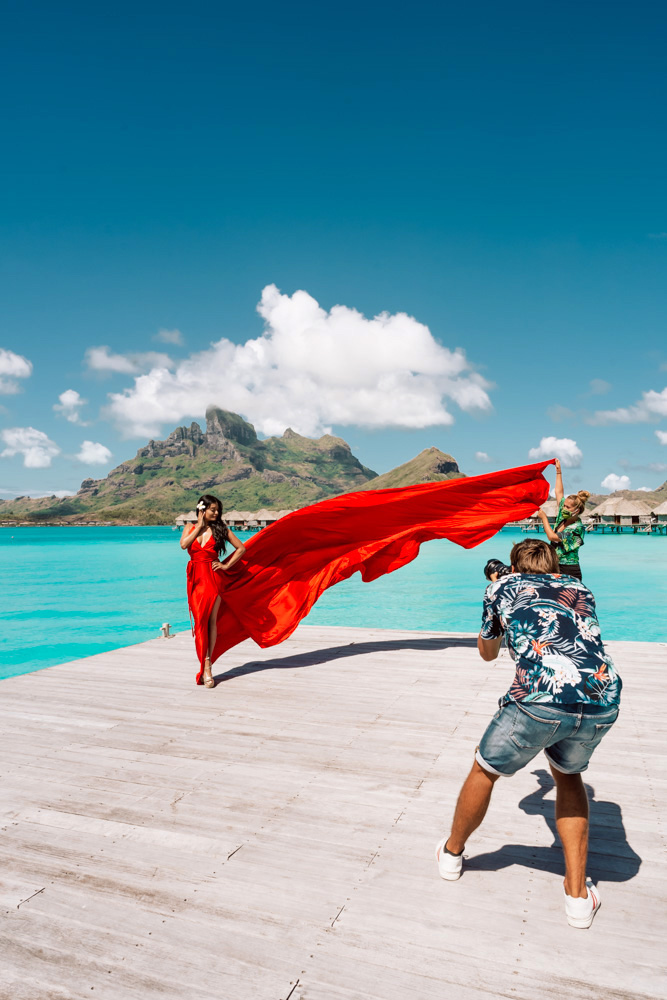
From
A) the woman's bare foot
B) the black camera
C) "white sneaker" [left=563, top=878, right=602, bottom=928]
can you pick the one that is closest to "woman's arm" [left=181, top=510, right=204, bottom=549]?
the woman's bare foot

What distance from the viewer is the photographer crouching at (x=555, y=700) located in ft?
8.32

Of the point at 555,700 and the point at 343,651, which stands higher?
the point at 555,700

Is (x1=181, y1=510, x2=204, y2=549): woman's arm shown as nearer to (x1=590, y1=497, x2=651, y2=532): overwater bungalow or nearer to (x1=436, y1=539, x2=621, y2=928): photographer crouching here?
(x1=436, y1=539, x2=621, y2=928): photographer crouching

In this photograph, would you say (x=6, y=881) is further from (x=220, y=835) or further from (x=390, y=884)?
(x=390, y=884)

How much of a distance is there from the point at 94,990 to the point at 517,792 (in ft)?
8.75

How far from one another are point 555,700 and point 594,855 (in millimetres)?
1421

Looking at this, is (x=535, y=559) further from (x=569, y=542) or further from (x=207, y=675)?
(x=569, y=542)

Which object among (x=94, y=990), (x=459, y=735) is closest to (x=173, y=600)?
(x=459, y=735)

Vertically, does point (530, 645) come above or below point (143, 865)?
above

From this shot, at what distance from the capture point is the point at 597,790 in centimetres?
409

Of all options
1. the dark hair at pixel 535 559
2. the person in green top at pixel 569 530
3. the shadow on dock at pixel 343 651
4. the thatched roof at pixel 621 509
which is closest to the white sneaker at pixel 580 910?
the dark hair at pixel 535 559

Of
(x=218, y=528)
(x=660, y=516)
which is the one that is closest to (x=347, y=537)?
(x=218, y=528)

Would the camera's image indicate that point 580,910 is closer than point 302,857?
Yes

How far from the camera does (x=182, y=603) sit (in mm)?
28312
